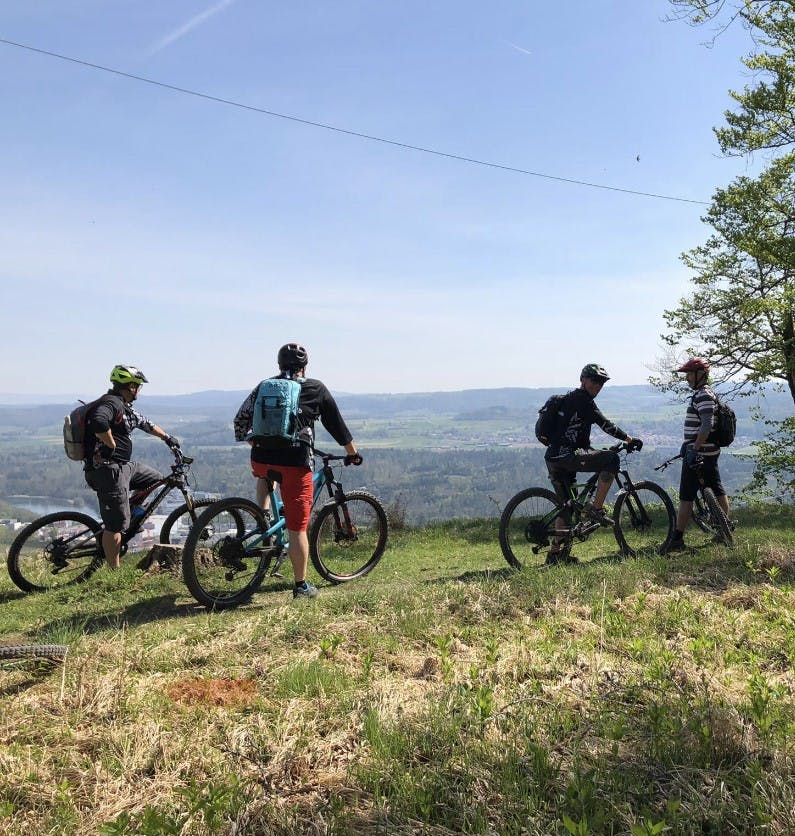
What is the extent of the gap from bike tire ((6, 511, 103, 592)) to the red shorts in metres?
2.85

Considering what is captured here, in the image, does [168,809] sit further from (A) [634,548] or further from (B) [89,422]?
(A) [634,548]

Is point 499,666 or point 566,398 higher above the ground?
point 566,398

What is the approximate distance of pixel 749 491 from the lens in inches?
703

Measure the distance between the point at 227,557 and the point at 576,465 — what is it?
14.2 feet

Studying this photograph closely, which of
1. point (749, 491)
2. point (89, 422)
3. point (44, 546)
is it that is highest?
point (89, 422)

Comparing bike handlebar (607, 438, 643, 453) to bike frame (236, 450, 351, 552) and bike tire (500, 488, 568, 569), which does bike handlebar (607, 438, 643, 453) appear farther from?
bike frame (236, 450, 351, 552)

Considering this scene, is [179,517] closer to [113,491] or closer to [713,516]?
[113,491]

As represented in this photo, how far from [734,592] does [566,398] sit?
302cm

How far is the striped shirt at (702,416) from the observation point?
7.99 meters

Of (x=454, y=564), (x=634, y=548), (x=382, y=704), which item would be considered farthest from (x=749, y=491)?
(x=382, y=704)

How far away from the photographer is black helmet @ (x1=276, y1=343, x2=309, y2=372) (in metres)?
6.29

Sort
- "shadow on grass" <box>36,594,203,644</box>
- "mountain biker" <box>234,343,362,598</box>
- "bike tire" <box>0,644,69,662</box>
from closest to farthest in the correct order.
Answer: "bike tire" <box>0,644,69,662</box>
"shadow on grass" <box>36,594,203,644</box>
"mountain biker" <box>234,343,362,598</box>

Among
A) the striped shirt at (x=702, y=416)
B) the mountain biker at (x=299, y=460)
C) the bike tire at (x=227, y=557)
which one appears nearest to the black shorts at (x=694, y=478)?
the striped shirt at (x=702, y=416)

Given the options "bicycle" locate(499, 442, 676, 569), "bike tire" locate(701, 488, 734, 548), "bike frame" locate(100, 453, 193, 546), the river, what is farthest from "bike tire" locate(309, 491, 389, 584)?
the river
